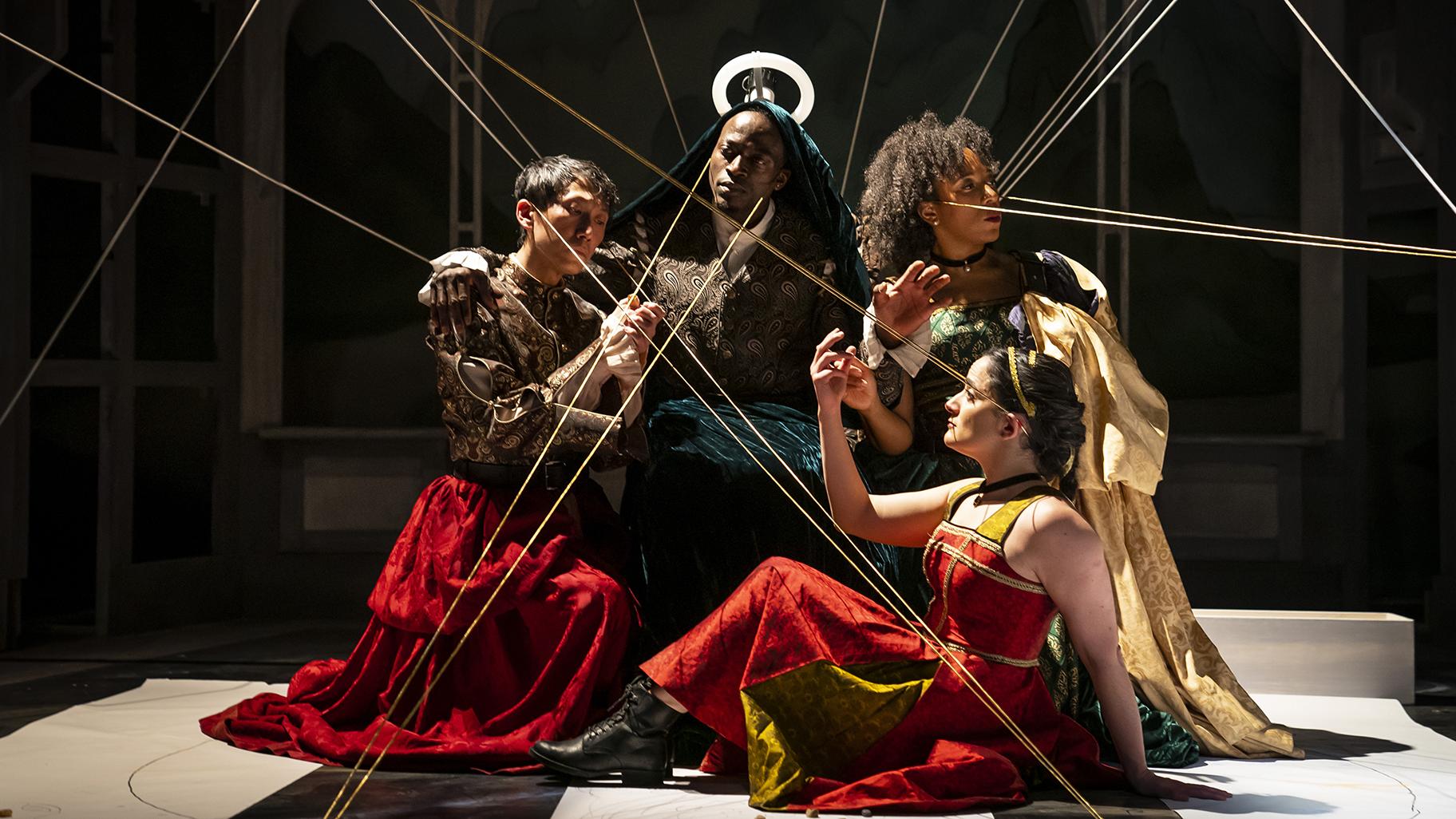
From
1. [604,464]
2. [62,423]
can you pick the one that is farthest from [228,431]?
[604,464]

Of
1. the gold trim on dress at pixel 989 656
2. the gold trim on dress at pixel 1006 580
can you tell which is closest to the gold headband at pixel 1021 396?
the gold trim on dress at pixel 1006 580

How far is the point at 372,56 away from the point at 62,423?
73.9 inches

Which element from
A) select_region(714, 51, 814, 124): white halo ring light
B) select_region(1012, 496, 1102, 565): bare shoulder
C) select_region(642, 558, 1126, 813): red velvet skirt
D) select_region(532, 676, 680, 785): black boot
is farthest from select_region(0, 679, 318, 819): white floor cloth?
select_region(714, 51, 814, 124): white halo ring light

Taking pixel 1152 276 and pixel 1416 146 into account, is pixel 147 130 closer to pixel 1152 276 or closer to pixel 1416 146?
pixel 1152 276

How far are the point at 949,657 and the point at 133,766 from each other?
68.4 inches

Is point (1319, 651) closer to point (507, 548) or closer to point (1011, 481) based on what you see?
point (1011, 481)

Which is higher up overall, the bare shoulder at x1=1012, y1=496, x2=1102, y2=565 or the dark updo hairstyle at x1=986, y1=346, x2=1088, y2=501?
the dark updo hairstyle at x1=986, y1=346, x2=1088, y2=501

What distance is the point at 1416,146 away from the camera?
556 centimetres

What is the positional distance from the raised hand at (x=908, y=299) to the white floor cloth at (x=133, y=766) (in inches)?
61.8

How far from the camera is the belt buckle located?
135 inches

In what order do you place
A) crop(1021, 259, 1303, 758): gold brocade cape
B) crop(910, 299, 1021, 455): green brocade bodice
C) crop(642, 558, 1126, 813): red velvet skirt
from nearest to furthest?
crop(642, 558, 1126, 813): red velvet skirt < crop(1021, 259, 1303, 758): gold brocade cape < crop(910, 299, 1021, 455): green brocade bodice

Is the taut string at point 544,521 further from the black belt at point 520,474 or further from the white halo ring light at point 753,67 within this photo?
the white halo ring light at point 753,67

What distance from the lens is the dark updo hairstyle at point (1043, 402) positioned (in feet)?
9.30

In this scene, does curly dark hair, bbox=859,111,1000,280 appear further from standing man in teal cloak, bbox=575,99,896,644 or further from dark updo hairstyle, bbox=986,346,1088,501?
dark updo hairstyle, bbox=986,346,1088,501
